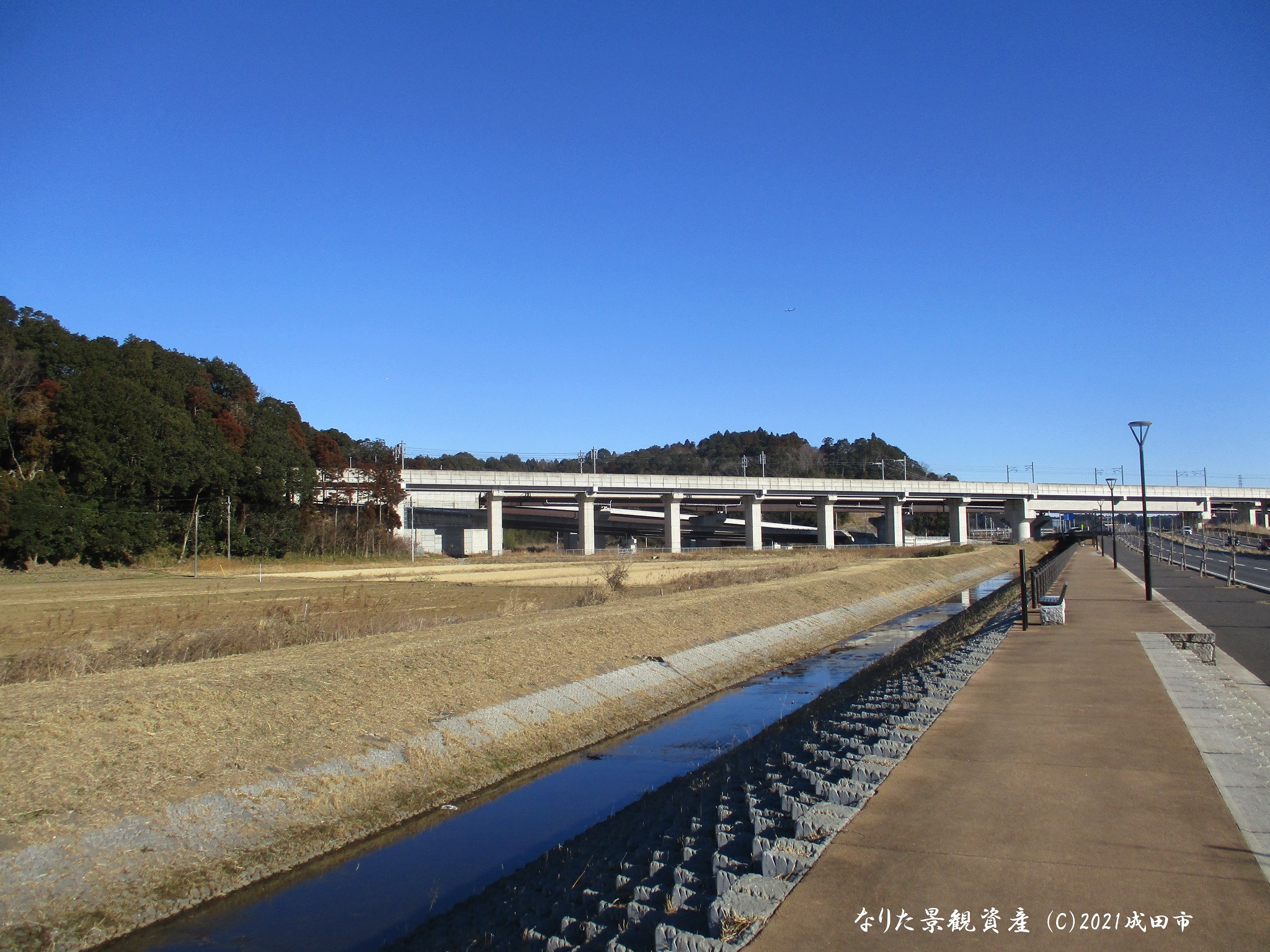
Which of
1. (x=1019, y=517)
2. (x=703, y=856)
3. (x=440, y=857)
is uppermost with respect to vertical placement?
(x=1019, y=517)

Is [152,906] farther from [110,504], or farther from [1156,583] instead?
[110,504]

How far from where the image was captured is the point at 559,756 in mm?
14578

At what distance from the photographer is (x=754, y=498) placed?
10131cm

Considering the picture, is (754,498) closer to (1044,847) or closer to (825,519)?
(825,519)

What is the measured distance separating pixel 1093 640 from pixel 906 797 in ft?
40.1

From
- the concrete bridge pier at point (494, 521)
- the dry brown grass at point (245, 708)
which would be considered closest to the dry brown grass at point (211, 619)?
the dry brown grass at point (245, 708)

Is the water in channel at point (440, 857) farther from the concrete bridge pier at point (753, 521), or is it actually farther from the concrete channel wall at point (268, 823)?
the concrete bridge pier at point (753, 521)

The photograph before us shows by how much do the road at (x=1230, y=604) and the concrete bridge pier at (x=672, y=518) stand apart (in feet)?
166

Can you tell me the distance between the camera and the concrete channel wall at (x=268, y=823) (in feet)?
26.0

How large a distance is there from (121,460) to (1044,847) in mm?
64876

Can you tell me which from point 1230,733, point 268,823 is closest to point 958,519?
point 1230,733

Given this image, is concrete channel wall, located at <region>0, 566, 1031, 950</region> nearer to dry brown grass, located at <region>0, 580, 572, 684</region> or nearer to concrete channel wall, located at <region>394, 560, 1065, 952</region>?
concrete channel wall, located at <region>394, 560, 1065, 952</region>

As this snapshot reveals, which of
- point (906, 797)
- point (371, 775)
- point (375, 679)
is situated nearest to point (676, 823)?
point (906, 797)

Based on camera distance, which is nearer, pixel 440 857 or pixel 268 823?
pixel 268 823
